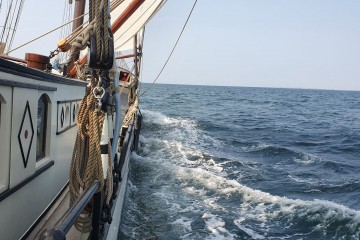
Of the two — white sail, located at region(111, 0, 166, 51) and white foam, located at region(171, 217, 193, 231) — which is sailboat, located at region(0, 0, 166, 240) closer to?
white foam, located at region(171, 217, 193, 231)

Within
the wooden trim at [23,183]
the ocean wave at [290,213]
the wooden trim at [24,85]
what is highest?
the wooden trim at [24,85]

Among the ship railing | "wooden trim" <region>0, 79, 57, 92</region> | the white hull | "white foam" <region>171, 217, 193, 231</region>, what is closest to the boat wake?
"white foam" <region>171, 217, 193, 231</region>

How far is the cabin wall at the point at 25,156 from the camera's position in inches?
108

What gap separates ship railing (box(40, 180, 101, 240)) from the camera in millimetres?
1643

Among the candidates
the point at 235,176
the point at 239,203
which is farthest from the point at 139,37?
the point at 239,203

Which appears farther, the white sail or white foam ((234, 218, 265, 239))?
the white sail

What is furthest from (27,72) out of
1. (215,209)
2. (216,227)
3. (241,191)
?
(241,191)

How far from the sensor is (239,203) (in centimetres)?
841

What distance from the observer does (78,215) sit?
2.15 meters

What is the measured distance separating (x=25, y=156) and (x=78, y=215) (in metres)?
1.29

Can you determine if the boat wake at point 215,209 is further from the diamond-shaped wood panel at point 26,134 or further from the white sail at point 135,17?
the white sail at point 135,17

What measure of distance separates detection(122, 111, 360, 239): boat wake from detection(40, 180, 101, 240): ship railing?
3603mm

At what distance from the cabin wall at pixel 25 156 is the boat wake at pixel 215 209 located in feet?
9.49

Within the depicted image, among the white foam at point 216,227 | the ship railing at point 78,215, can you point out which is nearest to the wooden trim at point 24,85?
the ship railing at point 78,215
